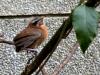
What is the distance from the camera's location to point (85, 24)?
0.73 metres

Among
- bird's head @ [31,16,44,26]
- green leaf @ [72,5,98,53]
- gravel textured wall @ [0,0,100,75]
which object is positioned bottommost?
gravel textured wall @ [0,0,100,75]

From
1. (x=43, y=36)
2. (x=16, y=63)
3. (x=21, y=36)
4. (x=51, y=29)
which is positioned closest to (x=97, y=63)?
(x=51, y=29)

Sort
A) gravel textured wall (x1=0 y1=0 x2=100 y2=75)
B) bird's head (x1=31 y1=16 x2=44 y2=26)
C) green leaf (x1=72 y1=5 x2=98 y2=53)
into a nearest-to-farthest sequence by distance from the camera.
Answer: green leaf (x1=72 y1=5 x2=98 y2=53), bird's head (x1=31 y1=16 x2=44 y2=26), gravel textured wall (x1=0 y1=0 x2=100 y2=75)

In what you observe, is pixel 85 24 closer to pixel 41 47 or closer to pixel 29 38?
pixel 29 38

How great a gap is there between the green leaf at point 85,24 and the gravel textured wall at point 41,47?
1.92 meters

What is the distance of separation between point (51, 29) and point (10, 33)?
0.29m

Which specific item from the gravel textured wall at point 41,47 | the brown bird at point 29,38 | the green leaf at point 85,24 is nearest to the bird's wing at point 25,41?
the brown bird at point 29,38

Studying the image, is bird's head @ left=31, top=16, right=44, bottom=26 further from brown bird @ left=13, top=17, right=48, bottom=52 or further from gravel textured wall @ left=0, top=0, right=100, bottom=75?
gravel textured wall @ left=0, top=0, right=100, bottom=75

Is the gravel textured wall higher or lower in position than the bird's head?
lower

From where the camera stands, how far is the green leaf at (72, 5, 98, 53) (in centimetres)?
72

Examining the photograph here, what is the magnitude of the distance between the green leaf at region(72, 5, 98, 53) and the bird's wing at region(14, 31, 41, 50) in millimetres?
1112

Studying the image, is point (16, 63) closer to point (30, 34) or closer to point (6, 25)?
point (6, 25)

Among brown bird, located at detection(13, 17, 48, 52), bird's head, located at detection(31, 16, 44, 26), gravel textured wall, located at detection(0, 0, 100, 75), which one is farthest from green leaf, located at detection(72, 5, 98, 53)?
gravel textured wall, located at detection(0, 0, 100, 75)

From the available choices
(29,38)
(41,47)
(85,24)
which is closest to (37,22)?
(29,38)
